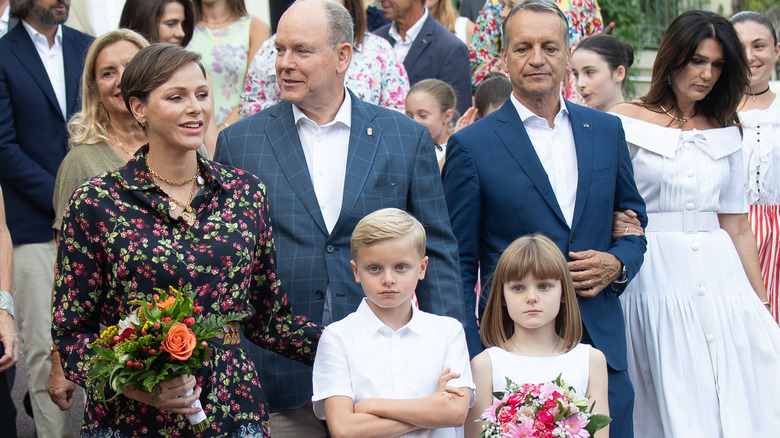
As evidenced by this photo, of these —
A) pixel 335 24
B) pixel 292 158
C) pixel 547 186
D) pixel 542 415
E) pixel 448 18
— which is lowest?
pixel 542 415

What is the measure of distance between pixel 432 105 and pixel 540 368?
3.20 m

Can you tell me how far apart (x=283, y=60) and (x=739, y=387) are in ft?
9.74

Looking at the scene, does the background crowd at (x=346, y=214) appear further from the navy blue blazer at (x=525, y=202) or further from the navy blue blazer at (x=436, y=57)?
the navy blue blazer at (x=436, y=57)

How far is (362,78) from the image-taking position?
21.6 feet

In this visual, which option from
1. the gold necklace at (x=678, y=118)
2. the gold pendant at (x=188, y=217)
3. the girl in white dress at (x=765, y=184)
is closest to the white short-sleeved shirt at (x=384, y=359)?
the gold pendant at (x=188, y=217)

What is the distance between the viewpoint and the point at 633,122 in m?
5.58

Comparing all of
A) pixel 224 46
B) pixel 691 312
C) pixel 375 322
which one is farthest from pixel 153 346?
pixel 224 46

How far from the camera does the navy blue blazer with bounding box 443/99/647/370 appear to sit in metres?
4.73

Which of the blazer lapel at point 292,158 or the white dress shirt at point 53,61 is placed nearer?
the blazer lapel at point 292,158

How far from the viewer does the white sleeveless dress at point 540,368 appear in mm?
4422

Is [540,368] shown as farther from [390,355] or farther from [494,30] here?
[494,30]

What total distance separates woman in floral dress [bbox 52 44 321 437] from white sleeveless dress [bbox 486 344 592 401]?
95 centimetres

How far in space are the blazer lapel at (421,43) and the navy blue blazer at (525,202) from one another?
10.9 ft

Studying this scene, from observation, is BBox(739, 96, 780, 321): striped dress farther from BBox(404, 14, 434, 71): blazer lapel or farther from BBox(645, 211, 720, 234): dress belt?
BBox(404, 14, 434, 71): blazer lapel
